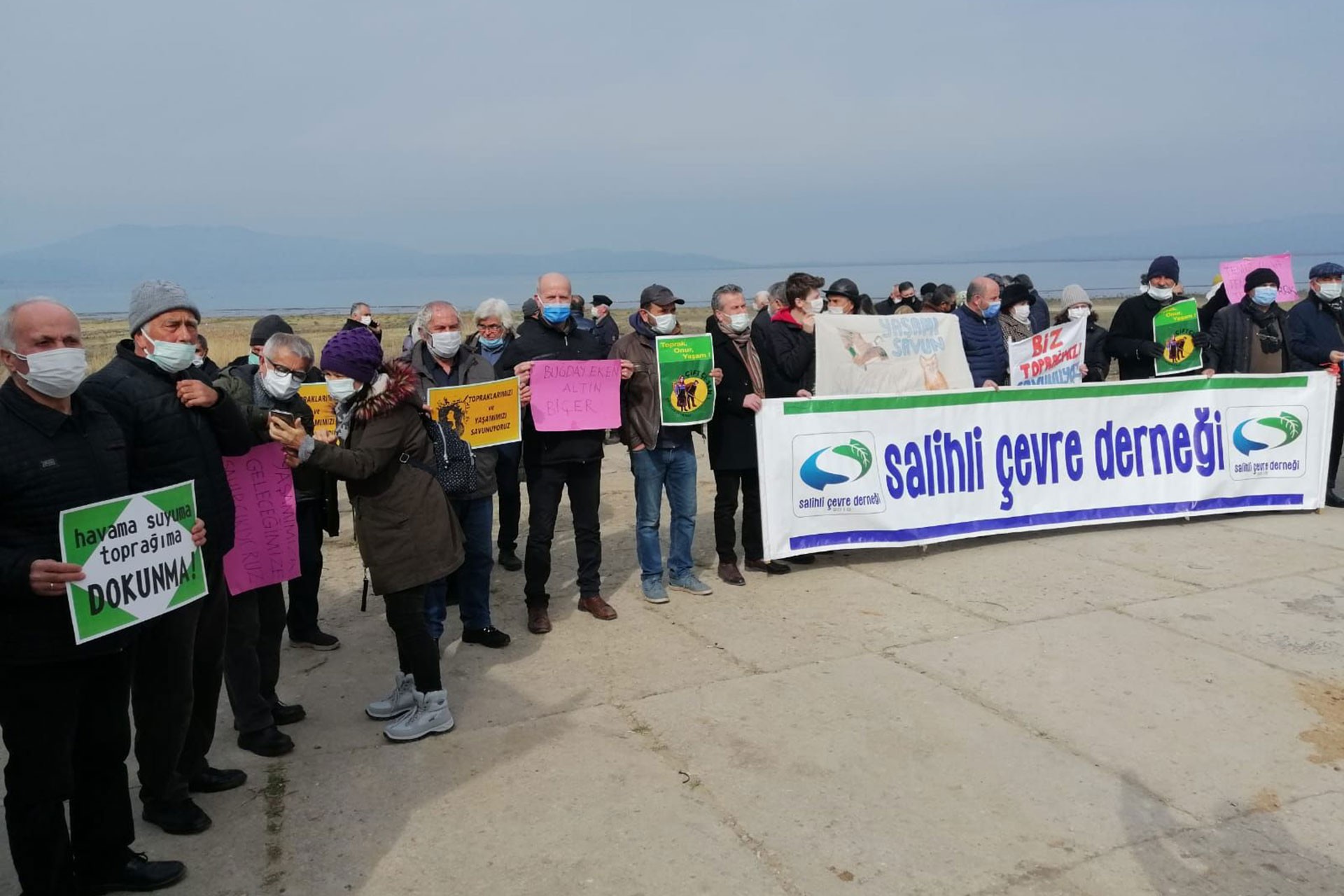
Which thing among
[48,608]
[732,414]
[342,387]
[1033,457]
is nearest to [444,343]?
[342,387]

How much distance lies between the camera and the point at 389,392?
4.62 m

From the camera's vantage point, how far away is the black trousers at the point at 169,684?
12.5ft

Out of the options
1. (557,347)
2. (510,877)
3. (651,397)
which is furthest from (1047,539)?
(510,877)

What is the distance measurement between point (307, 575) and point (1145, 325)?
776 cm

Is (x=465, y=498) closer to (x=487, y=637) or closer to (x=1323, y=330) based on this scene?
(x=487, y=637)

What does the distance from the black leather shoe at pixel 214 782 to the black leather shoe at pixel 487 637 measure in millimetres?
1866

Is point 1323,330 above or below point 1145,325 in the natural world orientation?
below

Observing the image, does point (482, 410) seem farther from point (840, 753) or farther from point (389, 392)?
point (840, 753)

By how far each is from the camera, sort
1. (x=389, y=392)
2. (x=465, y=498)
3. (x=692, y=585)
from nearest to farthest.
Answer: (x=389, y=392) < (x=465, y=498) < (x=692, y=585)

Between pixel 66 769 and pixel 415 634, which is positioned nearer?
pixel 66 769

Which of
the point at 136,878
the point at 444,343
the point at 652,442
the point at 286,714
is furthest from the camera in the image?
the point at 652,442

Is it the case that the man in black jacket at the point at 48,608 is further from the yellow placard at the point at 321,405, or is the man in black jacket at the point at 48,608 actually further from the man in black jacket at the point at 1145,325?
the man in black jacket at the point at 1145,325

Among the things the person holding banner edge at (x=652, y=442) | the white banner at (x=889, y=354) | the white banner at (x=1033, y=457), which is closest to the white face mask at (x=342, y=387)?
the person holding banner edge at (x=652, y=442)

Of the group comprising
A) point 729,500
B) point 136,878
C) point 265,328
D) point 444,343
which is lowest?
point 136,878
